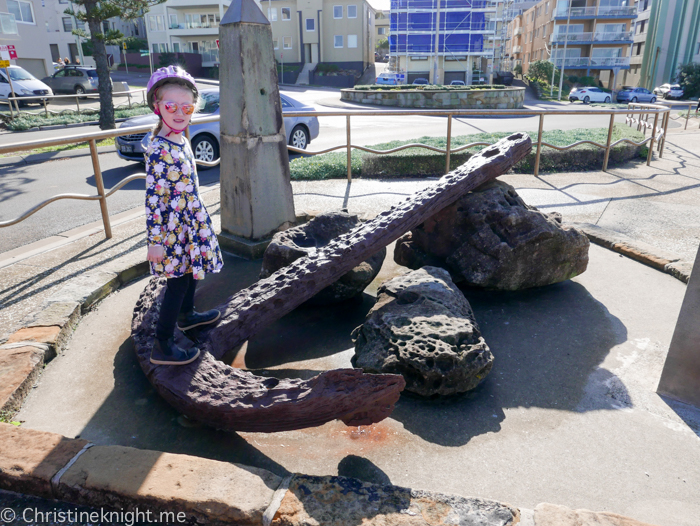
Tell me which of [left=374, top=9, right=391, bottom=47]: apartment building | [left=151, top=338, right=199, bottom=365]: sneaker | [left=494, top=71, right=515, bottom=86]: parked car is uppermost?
[left=374, top=9, right=391, bottom=47]: apartment building

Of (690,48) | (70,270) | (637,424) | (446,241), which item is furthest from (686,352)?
(690,48)

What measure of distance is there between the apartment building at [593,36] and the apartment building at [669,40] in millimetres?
2540

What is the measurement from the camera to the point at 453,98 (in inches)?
929

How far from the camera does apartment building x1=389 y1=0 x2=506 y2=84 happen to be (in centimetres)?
4534

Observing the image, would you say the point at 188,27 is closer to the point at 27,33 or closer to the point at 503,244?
the point at 27,33

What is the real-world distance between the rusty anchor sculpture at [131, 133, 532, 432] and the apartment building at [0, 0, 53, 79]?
31351 millimetres

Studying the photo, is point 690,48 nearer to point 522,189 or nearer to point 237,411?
point 522,189

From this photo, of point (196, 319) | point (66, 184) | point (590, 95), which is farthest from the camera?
point (590, 95)

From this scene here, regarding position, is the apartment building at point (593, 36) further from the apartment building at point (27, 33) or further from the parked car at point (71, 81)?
the apartment building at point (27, 33)

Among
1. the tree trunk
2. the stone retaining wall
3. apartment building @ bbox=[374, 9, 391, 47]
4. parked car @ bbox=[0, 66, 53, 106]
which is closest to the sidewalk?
the tree trunk

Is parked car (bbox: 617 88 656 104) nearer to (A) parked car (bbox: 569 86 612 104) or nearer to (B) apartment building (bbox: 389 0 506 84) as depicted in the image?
(A) parked car (bbox: 569 86 612 104)

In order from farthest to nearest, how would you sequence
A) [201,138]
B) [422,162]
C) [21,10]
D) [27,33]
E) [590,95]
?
[590,95] < [27,33] < [21,10] < [201,138] < [422,162]

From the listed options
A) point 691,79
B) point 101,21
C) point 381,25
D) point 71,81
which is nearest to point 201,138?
point 101,21

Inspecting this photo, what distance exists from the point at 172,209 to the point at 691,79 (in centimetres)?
4633
